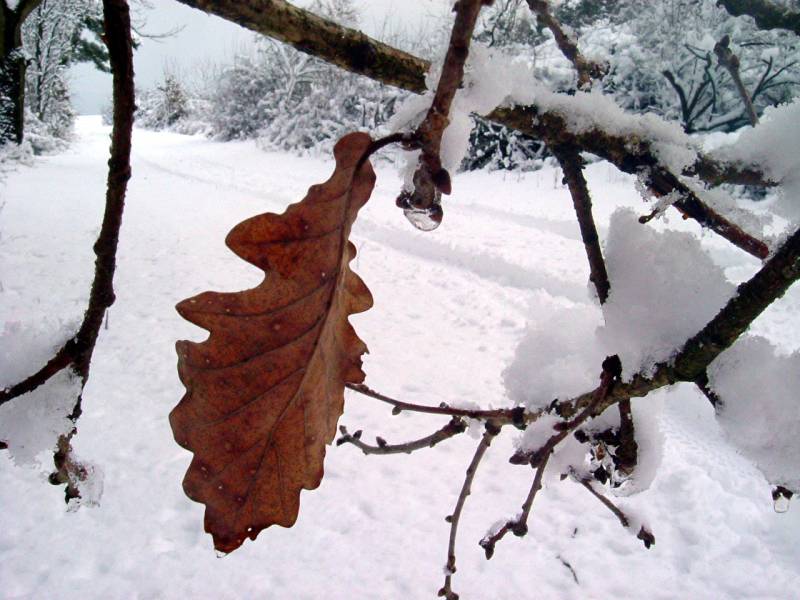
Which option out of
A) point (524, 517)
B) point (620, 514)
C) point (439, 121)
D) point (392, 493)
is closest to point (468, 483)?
point (524, 517)

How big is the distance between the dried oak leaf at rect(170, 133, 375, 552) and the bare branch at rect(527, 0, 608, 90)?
385mm

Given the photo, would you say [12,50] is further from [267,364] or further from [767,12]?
→ [767,12]

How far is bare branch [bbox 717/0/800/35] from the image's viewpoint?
1.78ft

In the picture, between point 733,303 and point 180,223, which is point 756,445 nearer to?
A: point 733,303

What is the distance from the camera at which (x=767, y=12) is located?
555 mm

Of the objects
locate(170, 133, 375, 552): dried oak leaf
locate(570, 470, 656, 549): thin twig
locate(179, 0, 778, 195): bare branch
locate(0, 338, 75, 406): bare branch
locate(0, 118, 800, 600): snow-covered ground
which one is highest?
locate(179, 0, 778, 195): bare branch

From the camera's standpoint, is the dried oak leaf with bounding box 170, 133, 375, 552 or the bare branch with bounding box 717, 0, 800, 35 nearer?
the dried oak leaf with bounding box 170, 133, 375, 552

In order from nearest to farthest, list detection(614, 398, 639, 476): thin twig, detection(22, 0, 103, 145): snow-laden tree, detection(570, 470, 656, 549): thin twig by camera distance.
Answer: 1. detection(614, 398, 639, 476): thin twig
2. detection(570, 470, 656, 549): thin twig
3. detection(22, 0, 103, 145): snow-laden tree

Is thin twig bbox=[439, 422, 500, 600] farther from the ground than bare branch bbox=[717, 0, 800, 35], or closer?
closer

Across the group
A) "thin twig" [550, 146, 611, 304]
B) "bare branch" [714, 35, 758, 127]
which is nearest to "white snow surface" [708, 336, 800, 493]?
"thin twig" [550, 146, 611, 304]

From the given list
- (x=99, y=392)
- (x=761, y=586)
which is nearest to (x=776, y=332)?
(x=761, y=586)

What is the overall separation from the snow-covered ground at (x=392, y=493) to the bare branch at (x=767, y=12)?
35 centimetres

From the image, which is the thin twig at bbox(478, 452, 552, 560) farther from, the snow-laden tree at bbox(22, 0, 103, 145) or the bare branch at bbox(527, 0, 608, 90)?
the snow-laden tree at bbox(22, 0, 103, 145)

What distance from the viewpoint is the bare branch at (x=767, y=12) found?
0.54 meters
